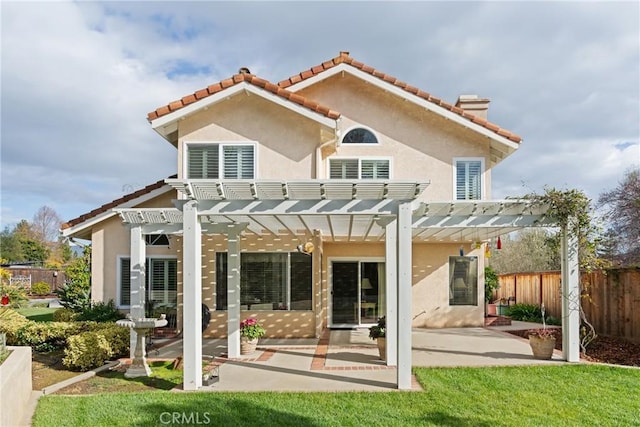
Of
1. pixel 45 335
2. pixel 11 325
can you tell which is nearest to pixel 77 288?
pixel 11 325

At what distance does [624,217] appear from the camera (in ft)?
68.9

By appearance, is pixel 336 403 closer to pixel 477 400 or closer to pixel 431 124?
pixel 477 400

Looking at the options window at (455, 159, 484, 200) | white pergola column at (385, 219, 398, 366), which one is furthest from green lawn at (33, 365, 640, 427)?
window at (455, 159, 484, 200)

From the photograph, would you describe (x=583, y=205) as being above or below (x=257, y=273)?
above

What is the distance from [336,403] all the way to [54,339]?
388 inches

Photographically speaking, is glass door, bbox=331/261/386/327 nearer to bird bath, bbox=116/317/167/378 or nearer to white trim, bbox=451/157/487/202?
white trim, bbox=451/157/487/202

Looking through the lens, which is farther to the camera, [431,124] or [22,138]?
[22,138]

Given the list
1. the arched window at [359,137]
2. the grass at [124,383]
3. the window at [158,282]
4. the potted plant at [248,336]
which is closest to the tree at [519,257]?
the arched window at [359,137]

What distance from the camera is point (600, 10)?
495 inches

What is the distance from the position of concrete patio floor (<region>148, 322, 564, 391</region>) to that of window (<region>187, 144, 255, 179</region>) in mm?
5721

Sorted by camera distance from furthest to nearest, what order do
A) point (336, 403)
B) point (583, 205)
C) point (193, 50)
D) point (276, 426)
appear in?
point (193, 50), point (583, 205), point (336, 403), point (276, 426)

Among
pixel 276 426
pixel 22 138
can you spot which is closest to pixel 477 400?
pixel 276 426

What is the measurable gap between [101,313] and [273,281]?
21.0 feet

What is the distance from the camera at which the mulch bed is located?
11938 millimetres
